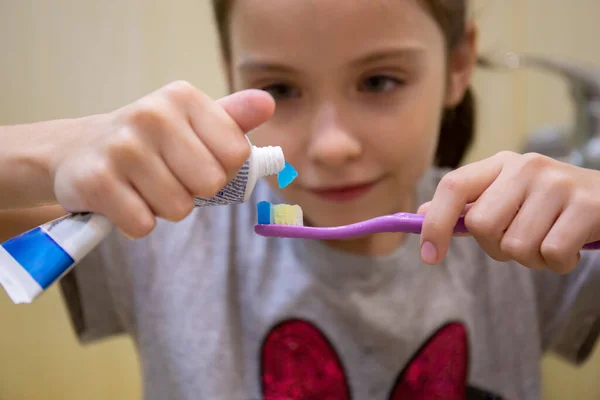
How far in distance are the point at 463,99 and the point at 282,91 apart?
288 mm

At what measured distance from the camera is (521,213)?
0.28 metres

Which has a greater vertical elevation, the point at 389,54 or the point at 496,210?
the point at 389,54

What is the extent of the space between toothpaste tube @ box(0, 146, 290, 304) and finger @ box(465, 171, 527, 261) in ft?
0.42

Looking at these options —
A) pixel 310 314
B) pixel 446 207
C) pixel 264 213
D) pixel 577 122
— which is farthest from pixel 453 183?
pixel 577 122

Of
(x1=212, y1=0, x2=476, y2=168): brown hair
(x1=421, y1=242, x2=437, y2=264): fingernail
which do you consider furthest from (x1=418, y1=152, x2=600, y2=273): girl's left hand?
(x1=212, y1=0, x2=476, y2=168): brown hair

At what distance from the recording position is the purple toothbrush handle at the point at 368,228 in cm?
28

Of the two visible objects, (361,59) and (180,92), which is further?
(361,59)

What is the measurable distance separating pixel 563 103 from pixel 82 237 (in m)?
0.68

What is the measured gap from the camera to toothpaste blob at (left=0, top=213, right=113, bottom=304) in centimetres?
21

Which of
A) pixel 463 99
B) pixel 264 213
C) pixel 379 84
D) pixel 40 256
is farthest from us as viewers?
pixel 463 99

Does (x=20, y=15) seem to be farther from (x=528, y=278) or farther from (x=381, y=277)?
(x=528, y=278)

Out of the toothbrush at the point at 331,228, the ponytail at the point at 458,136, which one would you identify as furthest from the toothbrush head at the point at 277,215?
Answer: the ponytail at the point at 458,136

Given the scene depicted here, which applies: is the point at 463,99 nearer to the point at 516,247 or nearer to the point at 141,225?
the point at 516,247

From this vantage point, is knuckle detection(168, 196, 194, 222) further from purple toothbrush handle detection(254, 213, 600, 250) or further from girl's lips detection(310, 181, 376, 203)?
girl's lips detection(310, 181, 376, 203)
